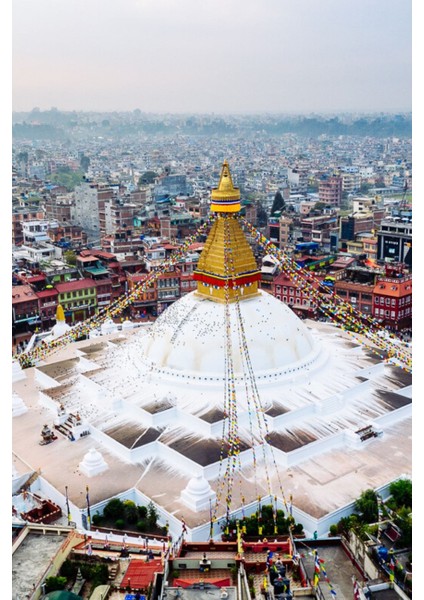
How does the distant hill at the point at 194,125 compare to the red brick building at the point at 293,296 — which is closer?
the red brick building at the point at 293,296

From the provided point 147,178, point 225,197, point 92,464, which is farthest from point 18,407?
point 147,178

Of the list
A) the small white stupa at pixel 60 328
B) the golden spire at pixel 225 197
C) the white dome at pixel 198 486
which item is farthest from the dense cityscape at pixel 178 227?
the white dome at pixel 198 486

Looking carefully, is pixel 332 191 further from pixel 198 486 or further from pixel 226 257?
pixel 198 486

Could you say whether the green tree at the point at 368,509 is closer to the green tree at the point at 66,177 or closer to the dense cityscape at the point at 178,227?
the dense cityscape at the point at 178,227

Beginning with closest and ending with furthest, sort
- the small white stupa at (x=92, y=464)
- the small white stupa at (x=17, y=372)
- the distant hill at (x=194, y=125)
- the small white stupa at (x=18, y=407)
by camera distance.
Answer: the small white stupa at (x=92, y=464)
the small white stupa at (x=18, y=407)
the small white stupa at (x=17, y=372)
the distant hill at (x=194, y=125)

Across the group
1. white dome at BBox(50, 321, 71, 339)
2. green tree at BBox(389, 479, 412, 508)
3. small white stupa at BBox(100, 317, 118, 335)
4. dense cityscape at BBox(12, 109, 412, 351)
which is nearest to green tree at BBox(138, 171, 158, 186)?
dense cityscape at BBox(12, 109, 412, 351)

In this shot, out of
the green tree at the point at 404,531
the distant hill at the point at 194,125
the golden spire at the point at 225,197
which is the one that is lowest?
the green tree at the point at 404,531

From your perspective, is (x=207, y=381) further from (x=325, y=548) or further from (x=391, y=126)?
(x=391, y=126)
